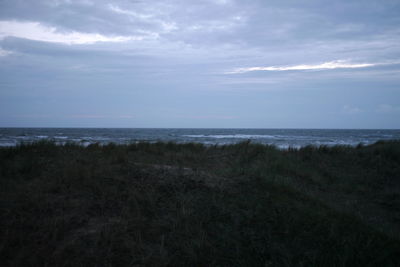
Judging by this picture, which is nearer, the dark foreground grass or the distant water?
the dark foreground grass

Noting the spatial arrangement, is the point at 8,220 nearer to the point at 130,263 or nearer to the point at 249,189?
the point at 130,263

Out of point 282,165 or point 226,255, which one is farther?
point 282,165

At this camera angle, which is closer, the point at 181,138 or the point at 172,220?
the point at 172,220

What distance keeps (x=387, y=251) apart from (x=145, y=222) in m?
3.62

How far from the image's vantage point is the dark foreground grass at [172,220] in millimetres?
3738

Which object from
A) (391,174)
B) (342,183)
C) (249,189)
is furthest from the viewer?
(391,174)

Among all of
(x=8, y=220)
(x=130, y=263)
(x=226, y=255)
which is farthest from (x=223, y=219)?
(x=8, y=220)

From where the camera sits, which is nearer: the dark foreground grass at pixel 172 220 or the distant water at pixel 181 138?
the dark foreground grass at pixel 172 220

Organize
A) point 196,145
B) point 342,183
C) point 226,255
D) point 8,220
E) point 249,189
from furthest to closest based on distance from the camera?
point 196,145 < point 342,183 < point 249,189 < point 8,220 < point 226,255

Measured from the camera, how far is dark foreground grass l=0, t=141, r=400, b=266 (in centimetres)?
374

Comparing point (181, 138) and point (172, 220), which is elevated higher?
point (181, 138)

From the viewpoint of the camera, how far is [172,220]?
4.43 metres

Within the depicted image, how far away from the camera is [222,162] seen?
1075 cm

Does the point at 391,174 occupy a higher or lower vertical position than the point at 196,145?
lower
